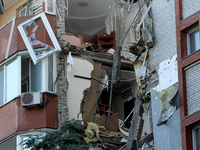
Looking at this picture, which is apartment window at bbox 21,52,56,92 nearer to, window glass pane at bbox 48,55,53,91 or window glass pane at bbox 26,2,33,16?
window glass pane at bbox 48,55,53,91

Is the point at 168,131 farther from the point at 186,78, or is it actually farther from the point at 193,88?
the point at 186,78

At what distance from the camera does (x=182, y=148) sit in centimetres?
1877

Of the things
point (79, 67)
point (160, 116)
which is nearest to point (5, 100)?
point (79, 67)

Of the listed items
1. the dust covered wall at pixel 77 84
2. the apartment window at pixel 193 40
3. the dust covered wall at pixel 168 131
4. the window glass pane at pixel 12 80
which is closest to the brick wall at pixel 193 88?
the dust covered wall at pixel 168 131

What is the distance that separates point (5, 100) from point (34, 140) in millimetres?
4719

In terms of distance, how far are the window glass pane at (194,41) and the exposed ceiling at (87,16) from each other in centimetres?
1113

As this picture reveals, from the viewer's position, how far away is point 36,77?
2552 cm

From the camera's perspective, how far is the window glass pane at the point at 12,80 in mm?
25328

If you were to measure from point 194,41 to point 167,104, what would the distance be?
2129mm

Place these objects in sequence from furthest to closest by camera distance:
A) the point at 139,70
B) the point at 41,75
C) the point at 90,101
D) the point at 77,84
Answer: the point at 90,101, the point at 77,84, the point at 41,75, the point at 139,70

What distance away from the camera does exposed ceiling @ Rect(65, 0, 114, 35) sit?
3094cm

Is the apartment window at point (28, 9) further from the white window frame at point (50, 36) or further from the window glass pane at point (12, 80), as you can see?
the window glass pane at point (12, 80)

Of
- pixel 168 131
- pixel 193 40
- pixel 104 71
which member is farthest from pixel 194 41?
pixel 104 71

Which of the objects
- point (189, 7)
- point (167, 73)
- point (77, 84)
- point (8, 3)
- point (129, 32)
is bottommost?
point (167, 73)
